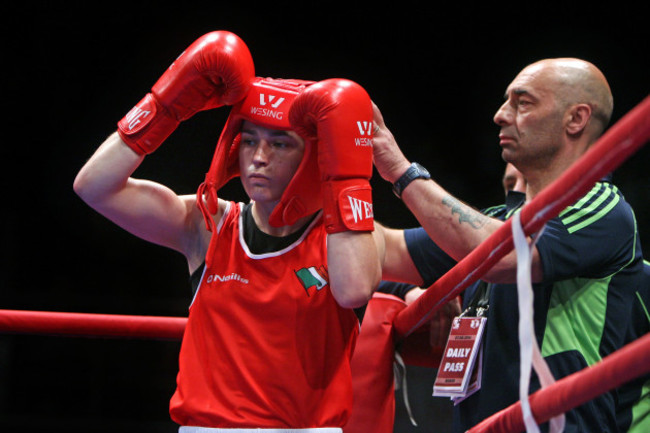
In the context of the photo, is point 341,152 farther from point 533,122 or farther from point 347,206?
point 533,122

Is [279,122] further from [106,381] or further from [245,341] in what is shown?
[106,381]

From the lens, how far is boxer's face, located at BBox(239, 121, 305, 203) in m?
1.41

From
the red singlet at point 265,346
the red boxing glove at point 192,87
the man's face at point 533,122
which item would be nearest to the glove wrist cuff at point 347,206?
the red singlet at point 265,346

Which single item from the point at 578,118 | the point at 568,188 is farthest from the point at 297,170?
the point at 568,188

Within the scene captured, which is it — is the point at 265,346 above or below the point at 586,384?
below

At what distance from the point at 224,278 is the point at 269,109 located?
332 mm

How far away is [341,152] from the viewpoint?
4.29 ft

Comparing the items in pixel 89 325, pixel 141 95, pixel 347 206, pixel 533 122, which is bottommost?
pixel 89 325

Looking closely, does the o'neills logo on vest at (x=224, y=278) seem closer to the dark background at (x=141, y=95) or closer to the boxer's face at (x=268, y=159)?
the boxer's face at (x=268, y=159)

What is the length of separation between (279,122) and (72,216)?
3238 millimetres

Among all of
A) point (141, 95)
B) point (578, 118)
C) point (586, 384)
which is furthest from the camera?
point (141, 95)

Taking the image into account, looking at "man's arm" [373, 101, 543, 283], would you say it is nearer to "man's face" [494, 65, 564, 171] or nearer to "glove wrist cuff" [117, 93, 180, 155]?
"man's face" [494, 65, 564, 171]

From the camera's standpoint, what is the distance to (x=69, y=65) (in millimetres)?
4348

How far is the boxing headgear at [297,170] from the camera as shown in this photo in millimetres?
1396
